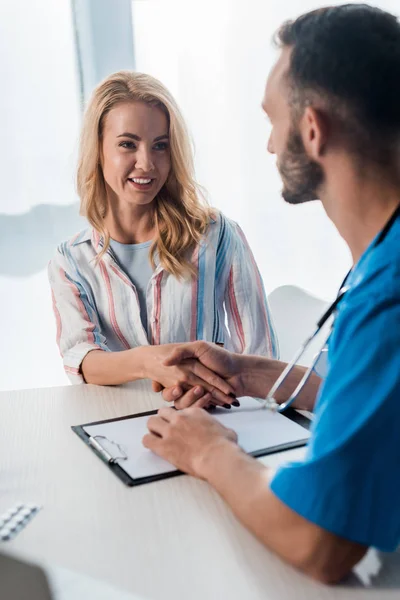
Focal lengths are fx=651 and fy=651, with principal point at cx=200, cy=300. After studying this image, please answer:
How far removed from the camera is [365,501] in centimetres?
71

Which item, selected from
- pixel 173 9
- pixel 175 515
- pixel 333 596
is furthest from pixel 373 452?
pixel 173 9

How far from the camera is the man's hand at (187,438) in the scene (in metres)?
0.98

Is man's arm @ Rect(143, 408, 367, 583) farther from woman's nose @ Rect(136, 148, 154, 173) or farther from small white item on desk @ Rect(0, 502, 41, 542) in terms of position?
woman's nose @ Rect(136, 148, 154, 173)

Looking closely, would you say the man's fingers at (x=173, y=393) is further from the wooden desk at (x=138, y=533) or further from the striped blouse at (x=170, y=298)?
the striped blouse at (x=170, y=298)

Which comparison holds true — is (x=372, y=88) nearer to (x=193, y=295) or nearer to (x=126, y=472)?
(x=126, y=472)

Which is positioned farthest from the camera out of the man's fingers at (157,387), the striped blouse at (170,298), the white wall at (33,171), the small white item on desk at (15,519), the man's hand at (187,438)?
the white wall at (33,171)

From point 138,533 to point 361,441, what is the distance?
0.33 meters

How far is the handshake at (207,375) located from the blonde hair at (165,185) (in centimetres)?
47

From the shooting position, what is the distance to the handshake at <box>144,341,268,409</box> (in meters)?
1.29

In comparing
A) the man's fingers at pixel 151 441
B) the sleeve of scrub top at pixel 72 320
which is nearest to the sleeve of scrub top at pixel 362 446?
the man's fingers at pixel 151 441

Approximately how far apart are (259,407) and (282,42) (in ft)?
2.22

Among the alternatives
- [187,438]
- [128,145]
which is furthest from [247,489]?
[128,145]

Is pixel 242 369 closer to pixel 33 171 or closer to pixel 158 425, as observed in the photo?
pixel 158 425

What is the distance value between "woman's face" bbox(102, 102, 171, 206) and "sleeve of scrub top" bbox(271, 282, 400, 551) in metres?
1.17
